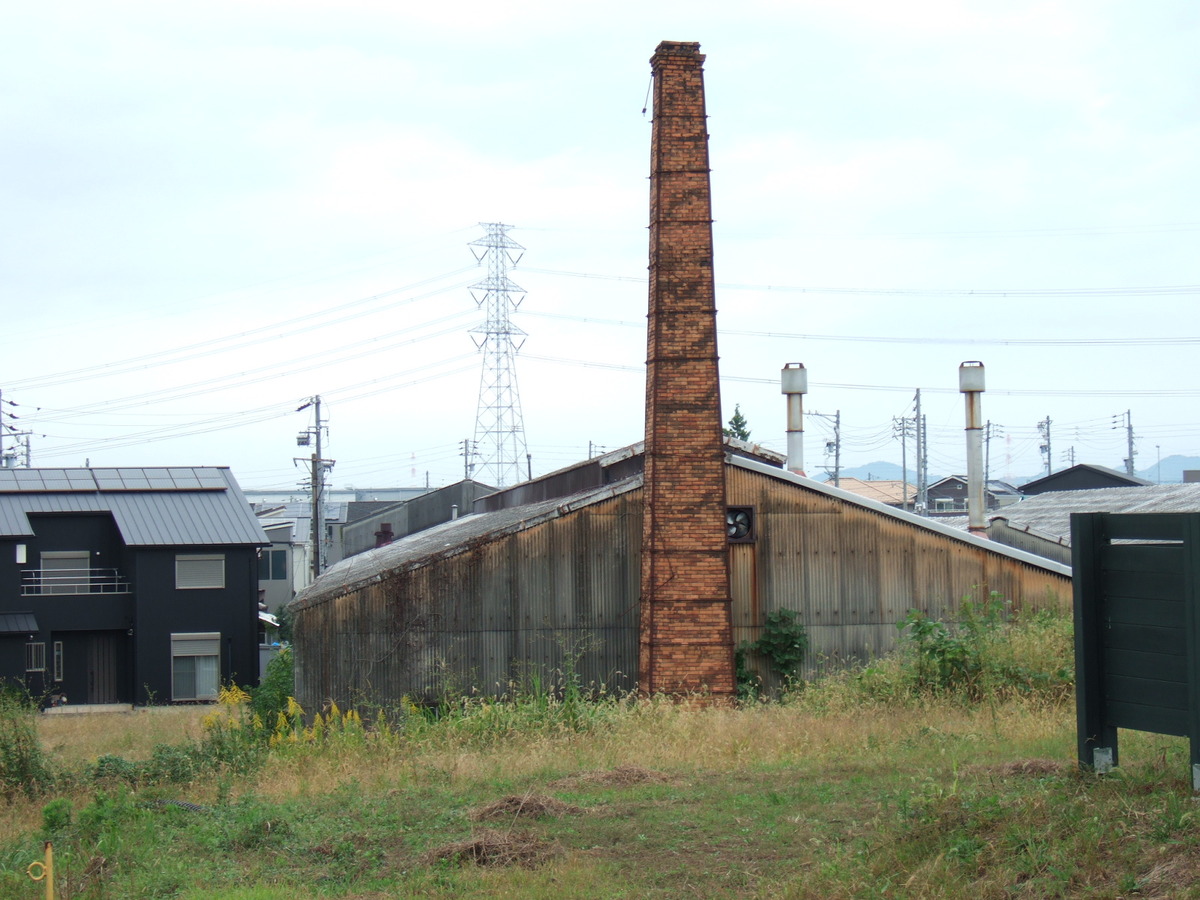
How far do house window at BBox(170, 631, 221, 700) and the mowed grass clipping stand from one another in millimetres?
24671

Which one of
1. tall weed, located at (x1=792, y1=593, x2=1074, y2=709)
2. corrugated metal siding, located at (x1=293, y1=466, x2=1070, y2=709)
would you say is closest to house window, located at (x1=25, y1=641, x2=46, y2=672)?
corrugated metal siding, located at (x1=293, y1=466, x2=1070, y2=709)

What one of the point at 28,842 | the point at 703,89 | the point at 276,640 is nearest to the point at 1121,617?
the point at 28,842

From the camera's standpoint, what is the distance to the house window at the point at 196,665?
36.6m

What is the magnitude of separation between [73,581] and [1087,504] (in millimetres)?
31372

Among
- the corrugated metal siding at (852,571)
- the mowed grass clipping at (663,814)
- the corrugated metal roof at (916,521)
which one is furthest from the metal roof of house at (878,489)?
the mowed grass clipping at (663,814)

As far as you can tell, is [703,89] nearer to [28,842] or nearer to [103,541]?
[28,842]

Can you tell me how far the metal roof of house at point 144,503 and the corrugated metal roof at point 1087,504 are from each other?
23.9 metres

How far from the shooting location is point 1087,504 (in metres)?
33.5

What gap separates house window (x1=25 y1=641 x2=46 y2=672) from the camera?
116 ft

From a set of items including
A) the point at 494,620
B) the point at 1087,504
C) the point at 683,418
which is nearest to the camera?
the point at 683,418

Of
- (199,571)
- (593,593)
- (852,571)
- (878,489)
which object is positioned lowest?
(199,571)

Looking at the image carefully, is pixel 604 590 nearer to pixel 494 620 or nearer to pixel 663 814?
pixel 494 620

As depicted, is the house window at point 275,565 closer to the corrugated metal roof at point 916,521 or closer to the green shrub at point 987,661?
the corrugated metal roof at point 916,521

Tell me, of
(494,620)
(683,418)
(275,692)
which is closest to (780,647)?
(683,418)
